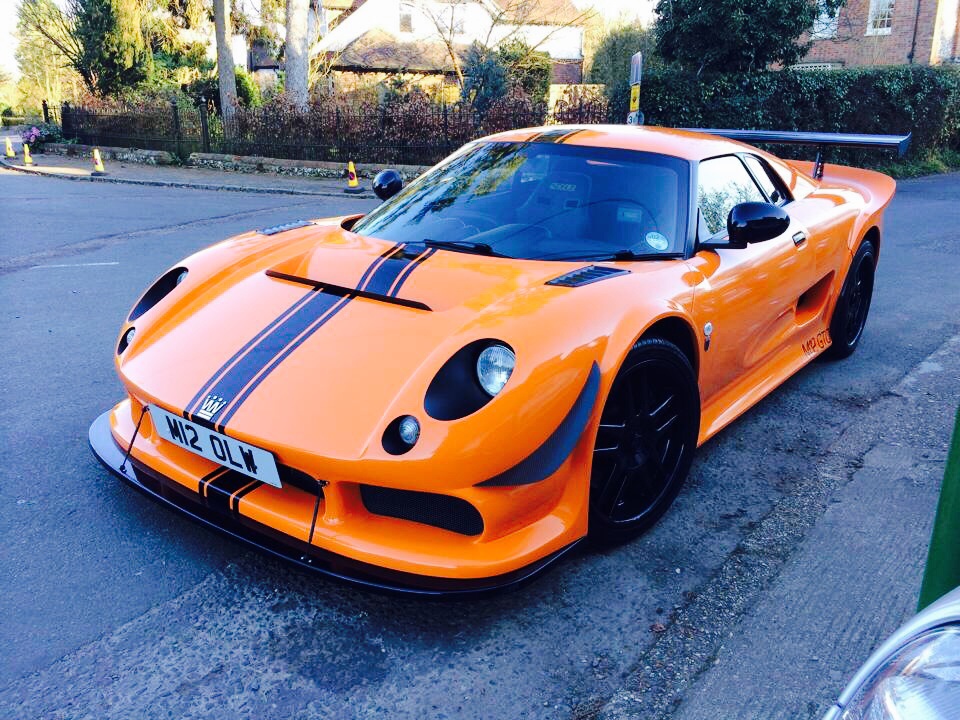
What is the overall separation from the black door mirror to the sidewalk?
36.1 feet

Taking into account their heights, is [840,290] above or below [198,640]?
above

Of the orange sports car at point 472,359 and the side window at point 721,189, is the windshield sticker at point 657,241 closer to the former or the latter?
the orange sports car at point 472,359

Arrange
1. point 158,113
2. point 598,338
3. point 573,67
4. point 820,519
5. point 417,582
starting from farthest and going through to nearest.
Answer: point 573,67, point 158,113, point 820,519, point 598,338, point 417,582

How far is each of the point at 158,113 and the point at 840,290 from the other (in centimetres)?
1856

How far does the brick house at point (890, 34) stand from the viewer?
A: 25219 millimetres

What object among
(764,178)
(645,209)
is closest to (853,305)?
(764,178)

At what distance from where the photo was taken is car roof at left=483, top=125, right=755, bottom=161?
10.8ft

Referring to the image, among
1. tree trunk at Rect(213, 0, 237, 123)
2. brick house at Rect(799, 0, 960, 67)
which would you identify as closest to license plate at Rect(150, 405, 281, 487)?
tree trunk at Rect(213, 0, 237, 123)

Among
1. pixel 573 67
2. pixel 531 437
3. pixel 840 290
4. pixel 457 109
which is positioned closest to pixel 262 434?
pixel 531 437

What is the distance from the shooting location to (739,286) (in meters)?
3.06

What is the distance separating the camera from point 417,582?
2.00 meters

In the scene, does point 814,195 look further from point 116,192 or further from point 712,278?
point 116,192

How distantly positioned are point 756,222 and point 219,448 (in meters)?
2.08

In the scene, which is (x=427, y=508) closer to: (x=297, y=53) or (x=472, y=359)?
(x=472, y=359)
